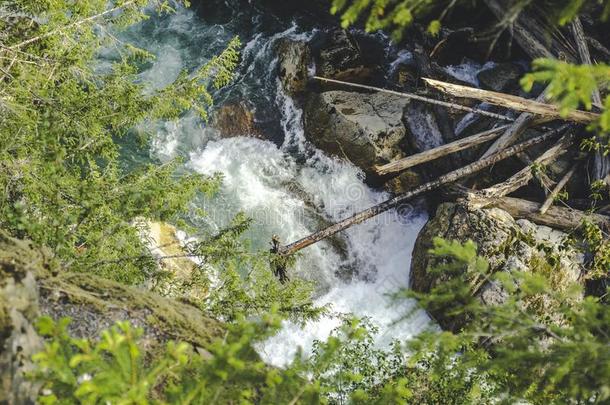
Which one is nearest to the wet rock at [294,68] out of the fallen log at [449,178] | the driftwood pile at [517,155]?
the driftwood pile at [517,155]

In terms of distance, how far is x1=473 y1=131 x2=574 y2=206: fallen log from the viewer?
32.4 ft

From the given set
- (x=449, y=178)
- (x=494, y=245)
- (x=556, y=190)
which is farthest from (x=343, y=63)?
(x=494, y=245)

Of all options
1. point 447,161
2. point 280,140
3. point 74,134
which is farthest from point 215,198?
point 447,161

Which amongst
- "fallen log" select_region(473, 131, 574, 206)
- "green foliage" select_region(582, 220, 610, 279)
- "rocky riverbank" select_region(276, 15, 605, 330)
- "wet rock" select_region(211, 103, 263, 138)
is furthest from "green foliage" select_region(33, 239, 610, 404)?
"wet rock" select_region(211, 103, 263, 138)

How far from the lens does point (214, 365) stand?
9.12 ft

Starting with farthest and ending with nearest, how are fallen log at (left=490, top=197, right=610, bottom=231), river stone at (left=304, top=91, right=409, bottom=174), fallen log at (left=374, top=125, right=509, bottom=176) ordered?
river stone at (left=304, top=91, right=409, bottom=174) < fallen log at (left=374, top=125, right=509, bottom=176) < fallen log at (left=490, top=197, right=610, bottom=231)

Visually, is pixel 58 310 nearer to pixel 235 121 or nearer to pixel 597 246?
pixel 597 246

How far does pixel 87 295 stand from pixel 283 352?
617cm

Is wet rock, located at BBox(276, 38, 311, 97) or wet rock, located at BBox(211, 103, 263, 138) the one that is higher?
wet rock, located at BBox(276, 38, 311, 97)

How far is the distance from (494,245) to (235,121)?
7.06 meters

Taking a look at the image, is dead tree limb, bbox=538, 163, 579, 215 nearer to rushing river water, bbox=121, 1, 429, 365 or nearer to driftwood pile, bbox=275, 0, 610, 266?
driftwood pile, bbox=275, 0, 610, 266

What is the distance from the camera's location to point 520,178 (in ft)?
33.2

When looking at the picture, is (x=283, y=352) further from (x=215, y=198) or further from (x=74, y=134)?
(x=74, y=134)

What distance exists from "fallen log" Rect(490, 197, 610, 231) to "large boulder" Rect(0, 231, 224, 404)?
7.57 m
